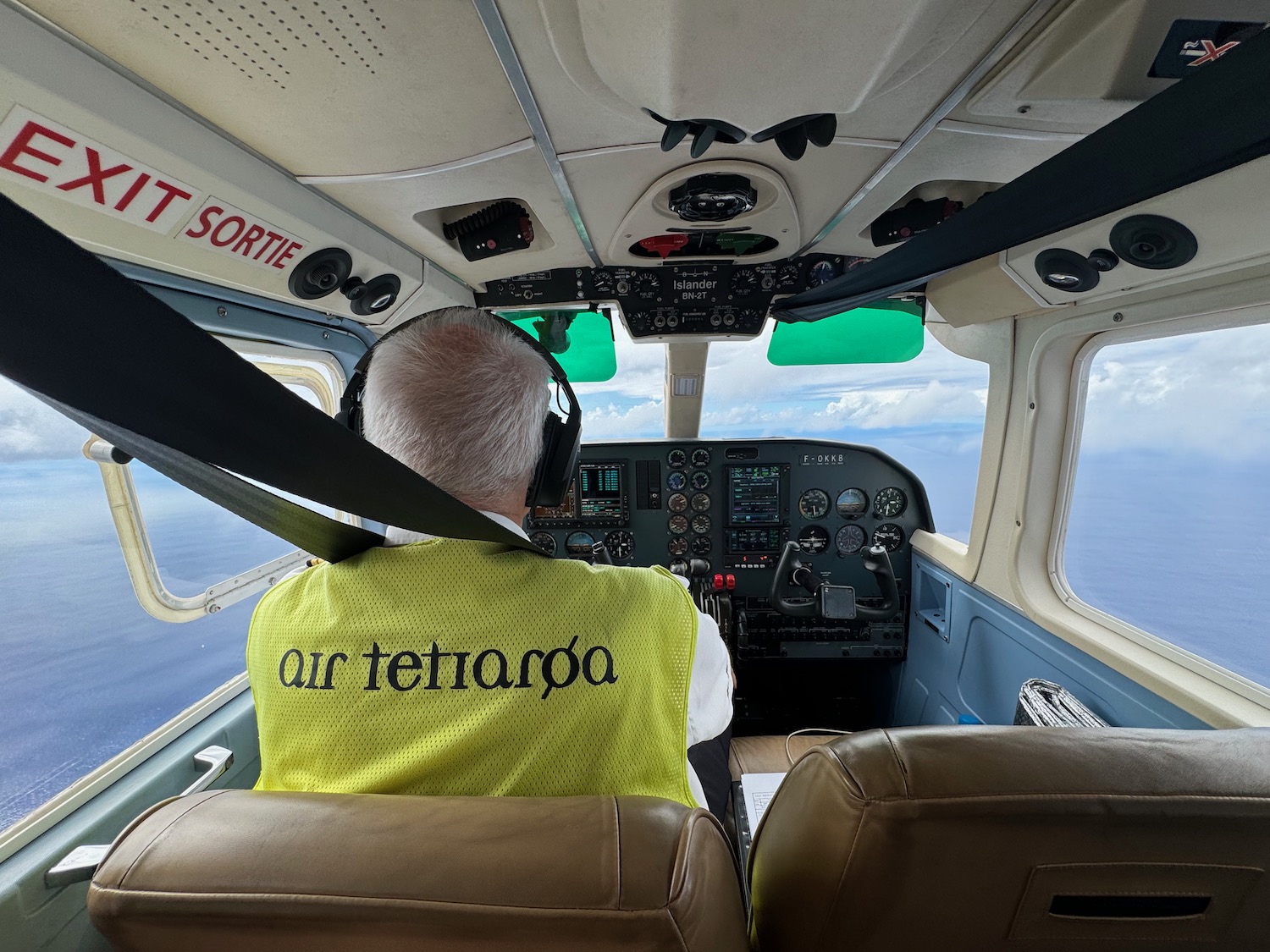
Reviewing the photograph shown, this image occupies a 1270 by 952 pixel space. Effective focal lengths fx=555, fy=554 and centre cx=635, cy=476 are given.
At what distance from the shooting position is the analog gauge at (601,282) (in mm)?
2482

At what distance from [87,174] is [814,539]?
115 inches

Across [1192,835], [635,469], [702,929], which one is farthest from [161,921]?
[635,469]

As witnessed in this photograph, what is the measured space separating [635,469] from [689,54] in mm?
2240

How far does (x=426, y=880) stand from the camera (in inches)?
20.6

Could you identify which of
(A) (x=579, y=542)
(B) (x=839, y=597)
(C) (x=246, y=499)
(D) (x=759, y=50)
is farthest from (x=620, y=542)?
(D) (x=759, y=50)

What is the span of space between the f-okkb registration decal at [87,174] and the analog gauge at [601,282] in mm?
1565

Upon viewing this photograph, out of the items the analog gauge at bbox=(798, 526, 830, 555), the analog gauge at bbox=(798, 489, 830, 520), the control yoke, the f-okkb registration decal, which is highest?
the f-okkb registration decal

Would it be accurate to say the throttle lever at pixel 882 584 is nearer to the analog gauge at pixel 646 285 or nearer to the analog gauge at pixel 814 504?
the analog gauge at pixel 814 504

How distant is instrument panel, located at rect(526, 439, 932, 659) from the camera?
9.58 feet

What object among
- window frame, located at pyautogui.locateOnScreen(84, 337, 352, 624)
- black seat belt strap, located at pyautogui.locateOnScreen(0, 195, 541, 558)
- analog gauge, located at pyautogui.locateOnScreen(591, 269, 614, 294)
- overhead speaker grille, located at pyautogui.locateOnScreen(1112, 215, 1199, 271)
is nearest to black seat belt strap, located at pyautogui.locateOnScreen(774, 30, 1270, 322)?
overhead speaker grille, located at pyautogui.locateOnScreen(1112, 215, 1199, 271)

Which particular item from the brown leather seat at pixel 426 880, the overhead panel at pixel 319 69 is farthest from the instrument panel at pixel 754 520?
the brown leather seat at pixel 426 880

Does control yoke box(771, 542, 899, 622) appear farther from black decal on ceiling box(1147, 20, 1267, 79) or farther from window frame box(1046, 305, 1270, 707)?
black decal on ceiling box(1147, 20, 1267, 79)

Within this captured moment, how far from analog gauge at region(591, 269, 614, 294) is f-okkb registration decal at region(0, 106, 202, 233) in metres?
1.57

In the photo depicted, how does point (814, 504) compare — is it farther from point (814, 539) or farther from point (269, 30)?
point (269, 30)
